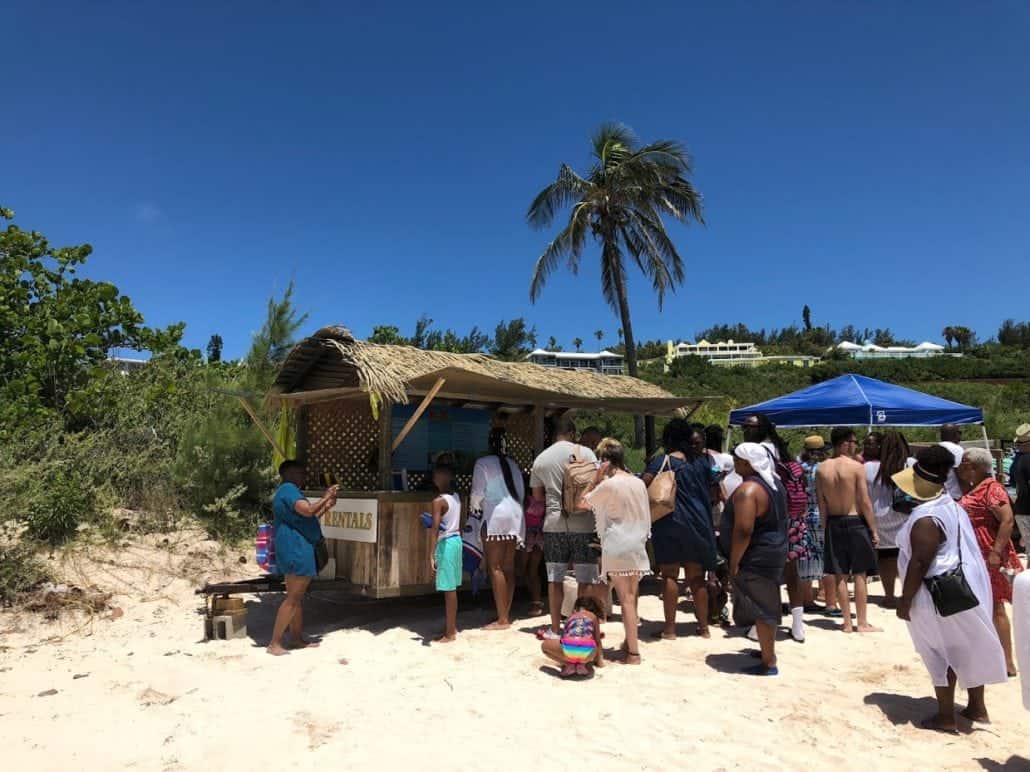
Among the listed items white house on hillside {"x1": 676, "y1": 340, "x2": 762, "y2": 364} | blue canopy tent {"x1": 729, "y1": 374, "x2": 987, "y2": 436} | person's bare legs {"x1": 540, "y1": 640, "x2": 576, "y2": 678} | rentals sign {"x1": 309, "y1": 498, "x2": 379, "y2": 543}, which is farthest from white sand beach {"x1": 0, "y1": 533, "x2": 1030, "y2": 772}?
white house on hillside {"x1": 676, "y1": 340, "x2": 762, "y2": 364}

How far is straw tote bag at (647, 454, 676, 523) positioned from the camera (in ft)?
18.7

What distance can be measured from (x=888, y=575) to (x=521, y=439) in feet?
14.5

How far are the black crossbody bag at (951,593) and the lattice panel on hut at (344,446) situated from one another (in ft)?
17.5

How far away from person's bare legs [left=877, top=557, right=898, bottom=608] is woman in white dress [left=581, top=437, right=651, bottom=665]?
3402mm

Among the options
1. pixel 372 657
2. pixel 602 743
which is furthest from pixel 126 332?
pixel 602 743

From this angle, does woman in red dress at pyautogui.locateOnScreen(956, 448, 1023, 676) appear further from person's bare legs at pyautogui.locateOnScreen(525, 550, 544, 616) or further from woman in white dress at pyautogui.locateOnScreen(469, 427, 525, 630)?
person's bare legs at pyautogui.locateOnScreen(525, 550, 544, 616)

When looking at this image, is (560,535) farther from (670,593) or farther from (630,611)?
(670,593)

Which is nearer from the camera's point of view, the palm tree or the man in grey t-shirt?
the man in grey t-shirt

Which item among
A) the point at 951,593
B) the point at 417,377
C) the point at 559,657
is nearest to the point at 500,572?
the point at 559,657

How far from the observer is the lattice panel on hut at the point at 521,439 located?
922 cm

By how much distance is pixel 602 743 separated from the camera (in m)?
3.97

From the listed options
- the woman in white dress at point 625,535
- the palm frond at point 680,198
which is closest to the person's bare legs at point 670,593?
the woman in white dress at point 625,535

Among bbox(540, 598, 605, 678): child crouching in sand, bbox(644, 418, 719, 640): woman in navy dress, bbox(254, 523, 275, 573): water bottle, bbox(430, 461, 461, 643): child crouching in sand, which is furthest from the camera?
bbox(254, 523, 275, 573): water bottle

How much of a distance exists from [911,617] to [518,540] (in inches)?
126
